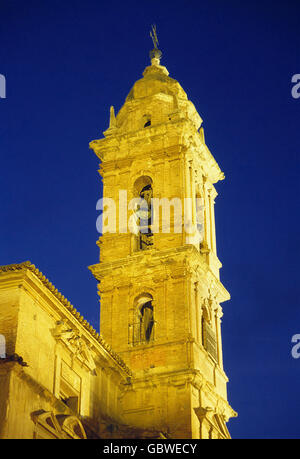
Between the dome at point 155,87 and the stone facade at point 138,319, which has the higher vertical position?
the dome at point 155,87

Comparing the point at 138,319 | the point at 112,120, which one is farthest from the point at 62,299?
the point at 112,120

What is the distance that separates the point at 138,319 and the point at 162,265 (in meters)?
2.12

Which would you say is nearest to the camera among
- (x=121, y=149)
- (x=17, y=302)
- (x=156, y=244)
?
(x=17, y=302)

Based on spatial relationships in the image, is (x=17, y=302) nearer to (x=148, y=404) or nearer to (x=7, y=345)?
(x=7, y=345)

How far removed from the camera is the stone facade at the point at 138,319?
78.8ft

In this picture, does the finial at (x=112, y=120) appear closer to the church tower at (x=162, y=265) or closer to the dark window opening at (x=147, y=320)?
the church tower at (x=162, y=265)

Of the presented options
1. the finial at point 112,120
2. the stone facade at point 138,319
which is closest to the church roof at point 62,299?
the stone facade at point 138,319

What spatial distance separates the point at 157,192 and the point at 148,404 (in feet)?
27.9

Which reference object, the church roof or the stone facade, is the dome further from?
the church roof

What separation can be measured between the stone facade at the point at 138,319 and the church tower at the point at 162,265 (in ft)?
0.15

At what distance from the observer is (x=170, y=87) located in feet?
127

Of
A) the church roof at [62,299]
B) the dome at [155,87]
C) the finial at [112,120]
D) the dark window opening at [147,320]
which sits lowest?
the church roof at [62,299]

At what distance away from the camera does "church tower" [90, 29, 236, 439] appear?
3039cm
